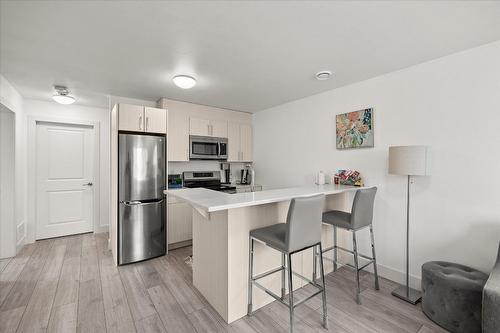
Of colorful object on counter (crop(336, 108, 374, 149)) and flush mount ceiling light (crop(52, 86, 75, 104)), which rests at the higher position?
flush mount ceiling light (crop(52, 86, 75, 104))

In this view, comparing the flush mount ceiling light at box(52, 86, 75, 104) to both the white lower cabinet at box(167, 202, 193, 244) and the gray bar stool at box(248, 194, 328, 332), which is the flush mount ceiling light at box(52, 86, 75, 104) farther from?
the gray bar stool at box(248, 194, 328, 332)

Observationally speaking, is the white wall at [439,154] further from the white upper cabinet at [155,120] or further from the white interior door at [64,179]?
the white interior door at [64,179]

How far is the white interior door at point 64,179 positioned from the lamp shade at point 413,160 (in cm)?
494

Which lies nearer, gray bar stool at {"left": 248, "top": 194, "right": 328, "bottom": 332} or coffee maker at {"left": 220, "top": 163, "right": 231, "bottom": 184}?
gray bar stool at {"left": 248, "top": 194, "right": 328, "bottom": 332}

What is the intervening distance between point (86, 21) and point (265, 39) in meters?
1.38

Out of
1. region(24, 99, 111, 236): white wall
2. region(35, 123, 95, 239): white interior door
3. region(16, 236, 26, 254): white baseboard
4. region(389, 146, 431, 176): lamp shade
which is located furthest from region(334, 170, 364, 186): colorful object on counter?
region(16, 236, 26, 254): white baseboard

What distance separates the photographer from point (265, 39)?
1968 mm

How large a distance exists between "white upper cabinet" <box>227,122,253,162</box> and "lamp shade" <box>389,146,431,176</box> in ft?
9.35

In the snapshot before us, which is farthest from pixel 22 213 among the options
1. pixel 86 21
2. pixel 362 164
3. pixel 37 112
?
pixel 362 164

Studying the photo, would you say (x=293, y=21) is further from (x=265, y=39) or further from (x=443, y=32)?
(x=443, y=32)

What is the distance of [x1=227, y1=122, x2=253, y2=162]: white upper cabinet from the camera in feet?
14.6

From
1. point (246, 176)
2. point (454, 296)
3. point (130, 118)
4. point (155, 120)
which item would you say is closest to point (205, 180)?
point (246, 176)

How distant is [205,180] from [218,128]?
1.03m

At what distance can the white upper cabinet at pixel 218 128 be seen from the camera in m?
4.19
